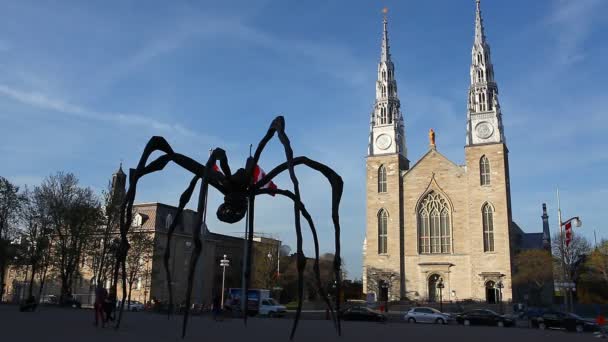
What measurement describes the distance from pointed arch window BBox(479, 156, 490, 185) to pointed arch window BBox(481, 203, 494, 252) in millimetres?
2740

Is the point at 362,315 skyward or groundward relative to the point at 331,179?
groundward

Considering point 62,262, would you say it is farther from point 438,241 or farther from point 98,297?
point 438,241

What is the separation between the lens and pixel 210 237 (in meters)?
67.0

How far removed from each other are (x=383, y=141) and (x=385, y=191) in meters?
6.60

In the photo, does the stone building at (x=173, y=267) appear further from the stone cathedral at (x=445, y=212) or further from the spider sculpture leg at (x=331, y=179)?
the spider sculpture leg at (x=331, y=179)

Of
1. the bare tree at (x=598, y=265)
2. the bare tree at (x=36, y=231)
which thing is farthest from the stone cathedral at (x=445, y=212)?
the bare tree at (x=36, y=231)

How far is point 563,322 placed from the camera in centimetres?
2967

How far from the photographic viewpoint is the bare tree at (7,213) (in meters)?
38.5

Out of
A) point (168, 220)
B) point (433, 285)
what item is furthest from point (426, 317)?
point (168, 220)

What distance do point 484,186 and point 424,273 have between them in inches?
470

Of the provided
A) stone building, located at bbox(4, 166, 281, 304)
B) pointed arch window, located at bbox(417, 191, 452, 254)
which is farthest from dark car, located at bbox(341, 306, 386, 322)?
pointed arch window, located at bbox(417, 191, 452, 254)

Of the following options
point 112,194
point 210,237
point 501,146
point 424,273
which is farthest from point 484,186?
point 112,194

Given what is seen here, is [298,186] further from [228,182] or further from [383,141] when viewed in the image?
[383,141]

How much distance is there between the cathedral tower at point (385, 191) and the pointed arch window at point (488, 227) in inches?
370
